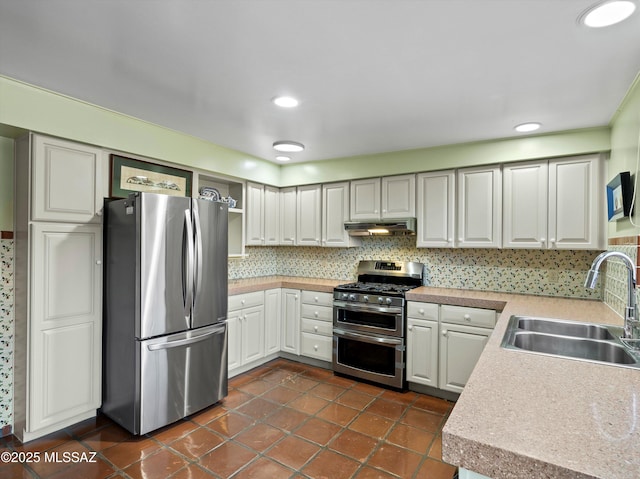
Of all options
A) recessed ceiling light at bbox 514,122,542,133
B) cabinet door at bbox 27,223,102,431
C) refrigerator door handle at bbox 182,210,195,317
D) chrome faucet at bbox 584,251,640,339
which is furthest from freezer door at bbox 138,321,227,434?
recessed ceiling light at bbox 514,122,542,133

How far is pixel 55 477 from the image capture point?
200 centimetres

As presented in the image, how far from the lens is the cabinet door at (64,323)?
232 cm

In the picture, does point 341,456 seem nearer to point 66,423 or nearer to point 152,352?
point 152,352

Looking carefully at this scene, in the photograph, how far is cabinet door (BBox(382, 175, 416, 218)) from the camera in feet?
11.7

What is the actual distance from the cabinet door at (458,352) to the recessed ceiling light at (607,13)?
221 centimetres

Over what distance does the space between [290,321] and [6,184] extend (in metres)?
2.74

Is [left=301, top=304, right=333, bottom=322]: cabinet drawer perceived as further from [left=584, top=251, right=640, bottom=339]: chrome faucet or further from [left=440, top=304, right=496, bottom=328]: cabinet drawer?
[left=584, top=251, right=640, bottom=339]: chrome faucet

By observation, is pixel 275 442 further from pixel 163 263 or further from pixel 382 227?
pixel 382 227

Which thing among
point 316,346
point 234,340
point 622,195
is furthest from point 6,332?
point 622,195

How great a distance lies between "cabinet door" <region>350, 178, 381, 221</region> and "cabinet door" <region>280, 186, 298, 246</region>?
2.61 ft

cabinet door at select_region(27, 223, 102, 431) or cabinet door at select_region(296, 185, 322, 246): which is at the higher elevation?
cabinet door at select_region(296, 185, 322, 246)

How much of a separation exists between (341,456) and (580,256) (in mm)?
2584

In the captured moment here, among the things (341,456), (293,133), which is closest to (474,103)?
(293,133)

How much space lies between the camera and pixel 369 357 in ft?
11.1
